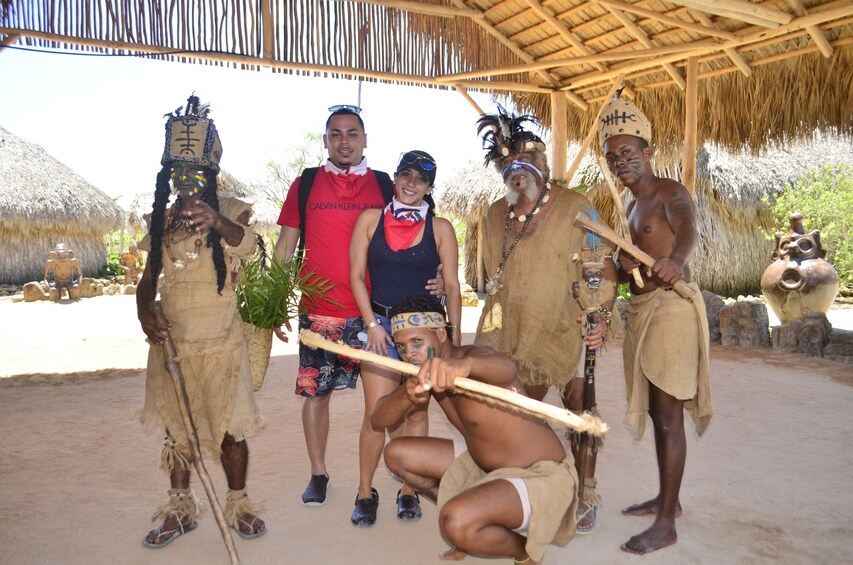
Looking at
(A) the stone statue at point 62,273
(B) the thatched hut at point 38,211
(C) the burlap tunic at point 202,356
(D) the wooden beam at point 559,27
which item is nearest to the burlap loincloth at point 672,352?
(C) the burlap tunic at point 202,356

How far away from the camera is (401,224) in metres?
2.96

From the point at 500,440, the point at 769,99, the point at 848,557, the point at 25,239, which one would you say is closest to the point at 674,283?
the point at 500,440

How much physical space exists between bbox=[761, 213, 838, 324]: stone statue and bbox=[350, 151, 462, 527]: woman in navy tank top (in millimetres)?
7240

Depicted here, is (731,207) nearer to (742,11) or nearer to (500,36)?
(500,36)

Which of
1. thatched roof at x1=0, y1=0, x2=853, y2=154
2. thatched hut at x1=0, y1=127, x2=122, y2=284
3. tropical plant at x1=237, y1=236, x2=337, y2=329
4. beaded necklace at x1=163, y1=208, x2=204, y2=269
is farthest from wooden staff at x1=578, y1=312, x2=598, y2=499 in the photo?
thatched hut at x1=0, y1=127, x2=122, y2=284

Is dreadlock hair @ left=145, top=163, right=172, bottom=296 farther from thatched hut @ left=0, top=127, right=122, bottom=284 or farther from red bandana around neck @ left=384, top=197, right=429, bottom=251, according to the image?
thatched hut @ left=0, top=127, right=122, bottom=284

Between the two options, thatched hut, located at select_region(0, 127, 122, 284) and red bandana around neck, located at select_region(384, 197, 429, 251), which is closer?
red bandana around neck, located at select_region(384, 197, 429, 251)

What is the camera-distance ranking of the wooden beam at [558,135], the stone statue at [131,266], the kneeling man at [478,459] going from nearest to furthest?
the kneeling man at [478,459] → the wooden beam at [558,135] → the stone statue at [131,266]

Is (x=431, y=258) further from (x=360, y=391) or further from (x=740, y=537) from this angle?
(x=360, y=391)

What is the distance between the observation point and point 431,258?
9.78ft

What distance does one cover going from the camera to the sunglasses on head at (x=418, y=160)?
2898 mm

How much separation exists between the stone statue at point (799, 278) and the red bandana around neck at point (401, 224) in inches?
290

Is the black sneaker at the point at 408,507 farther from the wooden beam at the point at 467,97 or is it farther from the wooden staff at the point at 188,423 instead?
the wooden beam at the point at 467,97

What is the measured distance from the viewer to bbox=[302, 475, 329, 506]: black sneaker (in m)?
3.24
